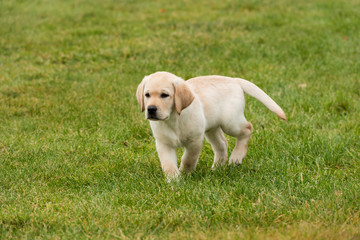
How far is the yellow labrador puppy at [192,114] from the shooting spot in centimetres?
409

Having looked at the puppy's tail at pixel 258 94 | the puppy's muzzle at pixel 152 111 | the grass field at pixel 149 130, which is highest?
the puppy's muzzle at pixel 152 111

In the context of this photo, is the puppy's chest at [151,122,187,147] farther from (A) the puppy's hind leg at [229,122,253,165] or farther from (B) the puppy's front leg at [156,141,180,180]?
(A) the puppy's hind leg at [229,122,253,165]

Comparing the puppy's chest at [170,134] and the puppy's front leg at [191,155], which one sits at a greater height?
the puppy's chest at [170,134]

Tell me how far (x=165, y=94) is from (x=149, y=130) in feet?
6.14

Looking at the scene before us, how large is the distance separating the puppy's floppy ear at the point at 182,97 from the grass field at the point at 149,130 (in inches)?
24.5

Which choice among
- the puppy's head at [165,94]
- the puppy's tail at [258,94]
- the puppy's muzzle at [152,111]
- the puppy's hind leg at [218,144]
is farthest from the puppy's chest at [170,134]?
the puppy's tail at [258,94]

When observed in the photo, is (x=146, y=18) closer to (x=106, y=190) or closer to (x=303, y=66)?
(x=303, y=66)

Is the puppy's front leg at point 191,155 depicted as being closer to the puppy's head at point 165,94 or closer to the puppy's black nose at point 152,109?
the puppy's head at point 165,94

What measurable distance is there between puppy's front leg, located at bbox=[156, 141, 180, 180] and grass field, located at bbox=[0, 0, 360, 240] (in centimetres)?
12

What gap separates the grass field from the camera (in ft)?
11.4

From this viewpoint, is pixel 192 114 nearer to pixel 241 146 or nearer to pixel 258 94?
pixel 241 146

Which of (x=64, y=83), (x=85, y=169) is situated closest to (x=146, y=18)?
(x=64, y=83)

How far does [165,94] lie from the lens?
4.09 meters

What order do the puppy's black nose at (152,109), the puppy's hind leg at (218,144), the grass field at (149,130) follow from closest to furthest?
the grass field at (149,130) → the puppy's black nose at (152,109) → the puppy's hind leg at (218,144)
